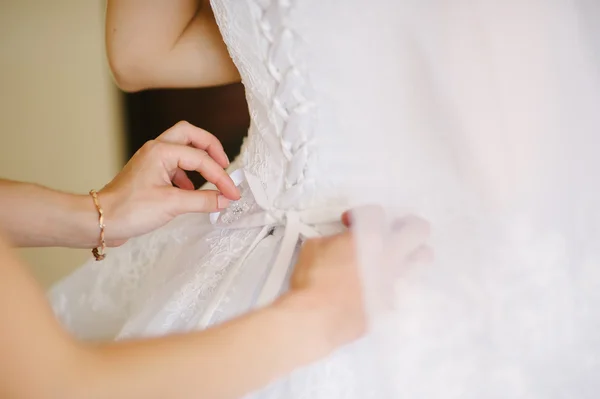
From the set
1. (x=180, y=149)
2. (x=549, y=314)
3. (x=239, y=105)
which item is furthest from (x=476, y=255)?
(x=239, y=105)

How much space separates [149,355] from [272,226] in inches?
9.3

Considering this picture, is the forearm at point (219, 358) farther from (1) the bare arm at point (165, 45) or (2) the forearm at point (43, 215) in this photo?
(1) the bare arm at point (165, 45)

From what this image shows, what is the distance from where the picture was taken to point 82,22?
4.64ft

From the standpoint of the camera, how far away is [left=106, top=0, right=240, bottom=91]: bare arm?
0.62 meters

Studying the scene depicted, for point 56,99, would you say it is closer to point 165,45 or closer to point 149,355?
point 165,45

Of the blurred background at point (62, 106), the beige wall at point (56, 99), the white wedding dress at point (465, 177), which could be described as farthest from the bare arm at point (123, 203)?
the beige wall at point (56, 99)

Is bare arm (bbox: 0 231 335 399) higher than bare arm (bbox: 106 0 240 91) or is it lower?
lower

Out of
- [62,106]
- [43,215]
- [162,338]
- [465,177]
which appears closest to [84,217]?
[43,215]

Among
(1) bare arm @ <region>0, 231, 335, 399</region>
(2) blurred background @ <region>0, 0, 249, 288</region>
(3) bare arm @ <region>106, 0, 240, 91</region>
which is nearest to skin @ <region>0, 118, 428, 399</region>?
(1) bare arm @ <region>0, 231, 335, 399</region>

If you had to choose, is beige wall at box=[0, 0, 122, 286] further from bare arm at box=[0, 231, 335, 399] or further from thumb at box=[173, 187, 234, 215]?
bare arm at box=[0, 231, 335, 399]

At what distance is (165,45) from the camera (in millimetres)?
666

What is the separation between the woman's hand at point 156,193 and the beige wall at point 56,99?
94 centimetres

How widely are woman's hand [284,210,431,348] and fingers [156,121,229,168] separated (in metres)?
0.20

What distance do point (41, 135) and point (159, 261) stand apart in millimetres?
899
